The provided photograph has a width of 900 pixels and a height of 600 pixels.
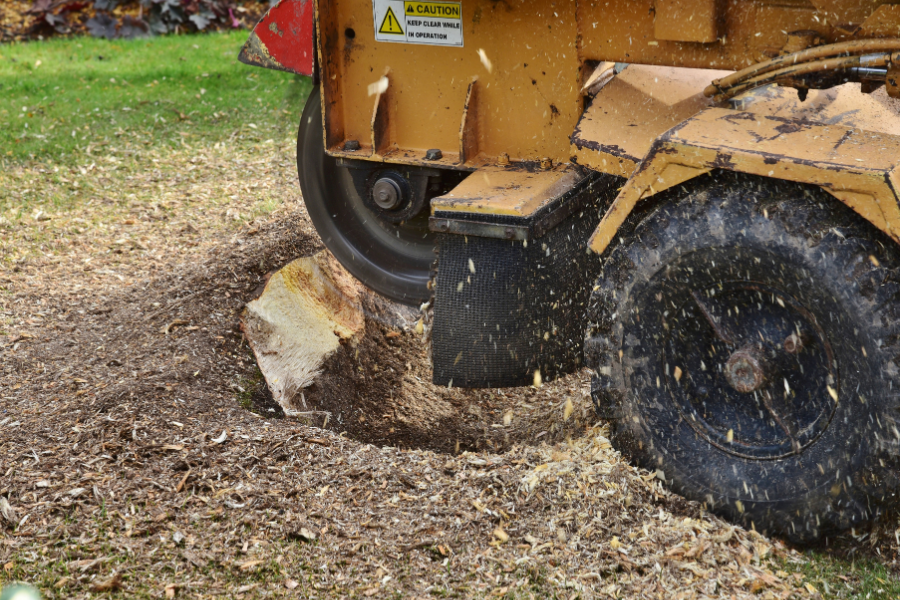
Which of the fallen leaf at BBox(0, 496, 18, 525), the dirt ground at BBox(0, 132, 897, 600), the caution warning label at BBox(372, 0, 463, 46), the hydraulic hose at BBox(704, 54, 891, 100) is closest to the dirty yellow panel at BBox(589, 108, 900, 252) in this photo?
the hydraulic hose at BBox(704, 54, 891, 100)

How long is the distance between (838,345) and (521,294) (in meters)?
1.10

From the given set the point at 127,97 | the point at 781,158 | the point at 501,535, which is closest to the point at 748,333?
the point at 781,158

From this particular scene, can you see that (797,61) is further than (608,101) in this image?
No

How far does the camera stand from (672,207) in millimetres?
2525

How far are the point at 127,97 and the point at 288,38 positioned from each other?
4.18m

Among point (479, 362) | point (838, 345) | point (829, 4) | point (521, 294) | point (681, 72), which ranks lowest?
point (479, 362)

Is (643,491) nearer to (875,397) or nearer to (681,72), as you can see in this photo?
(875,397)

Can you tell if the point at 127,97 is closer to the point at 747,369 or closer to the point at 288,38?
the point at 288,38

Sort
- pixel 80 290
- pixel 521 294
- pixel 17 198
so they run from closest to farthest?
1. pixel 521 294
2. pixel 80 290
3. pixel 17 198

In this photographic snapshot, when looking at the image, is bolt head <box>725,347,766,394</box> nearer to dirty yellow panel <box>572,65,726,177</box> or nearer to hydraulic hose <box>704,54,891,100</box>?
dirty yellow panel <box>572,65,726,177</box>

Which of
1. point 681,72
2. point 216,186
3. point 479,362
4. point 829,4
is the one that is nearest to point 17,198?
point 216,186

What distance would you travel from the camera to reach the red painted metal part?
3.67 m

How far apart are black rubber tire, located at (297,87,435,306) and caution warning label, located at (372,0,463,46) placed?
748mm

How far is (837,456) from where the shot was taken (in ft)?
7.70
